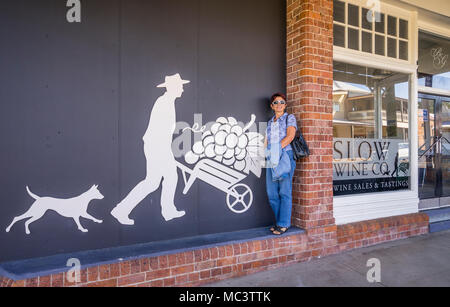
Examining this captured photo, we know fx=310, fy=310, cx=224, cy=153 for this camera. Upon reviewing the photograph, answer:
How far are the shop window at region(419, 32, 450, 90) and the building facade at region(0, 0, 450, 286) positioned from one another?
869 millimetres

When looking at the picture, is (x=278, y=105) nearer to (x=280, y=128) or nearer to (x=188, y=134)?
(x=280, y=128)

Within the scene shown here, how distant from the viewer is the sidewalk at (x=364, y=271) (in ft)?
10.9

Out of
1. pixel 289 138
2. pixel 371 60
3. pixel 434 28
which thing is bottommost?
pixel 289 138

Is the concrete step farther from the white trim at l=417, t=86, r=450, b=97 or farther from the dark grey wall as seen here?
the dark grey wall

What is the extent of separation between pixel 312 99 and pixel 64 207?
314 centimetres

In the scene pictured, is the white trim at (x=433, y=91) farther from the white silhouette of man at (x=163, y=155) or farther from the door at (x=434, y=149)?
the white silhouette of man at (x=163, y=155)

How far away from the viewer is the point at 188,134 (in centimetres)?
365

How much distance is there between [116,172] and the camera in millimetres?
3275

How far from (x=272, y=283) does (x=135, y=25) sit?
10.4 feet

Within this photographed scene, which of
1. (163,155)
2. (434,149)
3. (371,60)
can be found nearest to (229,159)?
(163,155)

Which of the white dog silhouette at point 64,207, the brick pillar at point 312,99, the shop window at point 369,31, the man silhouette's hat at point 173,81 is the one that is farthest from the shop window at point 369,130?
the white dog silhouette at point 64,207

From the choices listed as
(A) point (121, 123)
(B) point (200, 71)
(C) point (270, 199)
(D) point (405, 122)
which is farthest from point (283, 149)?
(D) point (405, 122)

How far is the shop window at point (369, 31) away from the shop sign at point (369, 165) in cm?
143

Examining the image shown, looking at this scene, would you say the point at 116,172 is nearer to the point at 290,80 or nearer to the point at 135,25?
the point at 135,25
